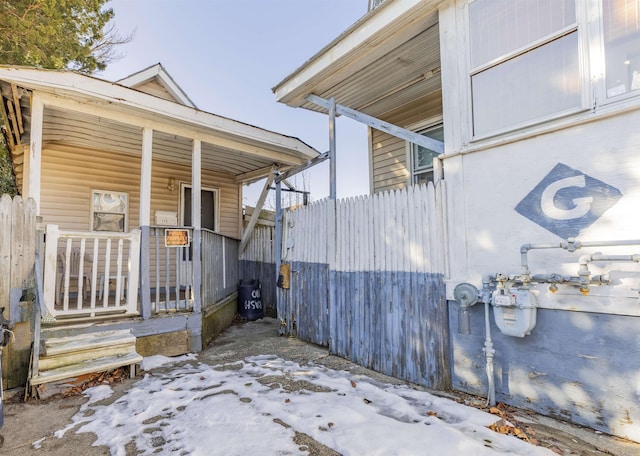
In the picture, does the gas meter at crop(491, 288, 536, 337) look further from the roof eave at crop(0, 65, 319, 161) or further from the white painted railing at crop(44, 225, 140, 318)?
the roof eave at crop(0, 65, 319, 161)

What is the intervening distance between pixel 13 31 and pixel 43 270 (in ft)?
22.6

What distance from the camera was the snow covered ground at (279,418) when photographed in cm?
235

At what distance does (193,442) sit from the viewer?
2.45 metres

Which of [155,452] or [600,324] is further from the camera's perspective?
[600,324]

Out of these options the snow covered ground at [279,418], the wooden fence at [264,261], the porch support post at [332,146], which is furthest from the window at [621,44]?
the wooden fence at [264,261]

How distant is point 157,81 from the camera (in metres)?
7.96

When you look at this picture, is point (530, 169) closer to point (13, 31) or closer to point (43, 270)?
point (43, 270)

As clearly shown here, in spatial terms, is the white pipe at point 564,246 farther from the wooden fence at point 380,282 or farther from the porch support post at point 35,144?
the porch support post at point 35,144

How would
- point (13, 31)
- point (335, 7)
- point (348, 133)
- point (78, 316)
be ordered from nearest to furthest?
1. point (78, 316)
2. point (13, 31)
3. point (335, 7)
4. point (348, 133)

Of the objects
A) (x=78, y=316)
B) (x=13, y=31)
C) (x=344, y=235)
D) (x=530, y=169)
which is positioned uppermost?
(x=13, y=31)

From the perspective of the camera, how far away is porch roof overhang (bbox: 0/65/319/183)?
164 inches

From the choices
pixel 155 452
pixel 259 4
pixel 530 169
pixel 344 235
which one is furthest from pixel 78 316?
pixel 259 4

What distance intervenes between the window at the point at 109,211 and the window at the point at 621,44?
790 centimetres

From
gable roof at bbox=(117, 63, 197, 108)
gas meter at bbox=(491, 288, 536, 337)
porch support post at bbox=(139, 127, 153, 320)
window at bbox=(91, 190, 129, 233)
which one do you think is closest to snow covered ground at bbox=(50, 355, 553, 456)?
gas meter at bbox=(491, 288, 536, 337)
